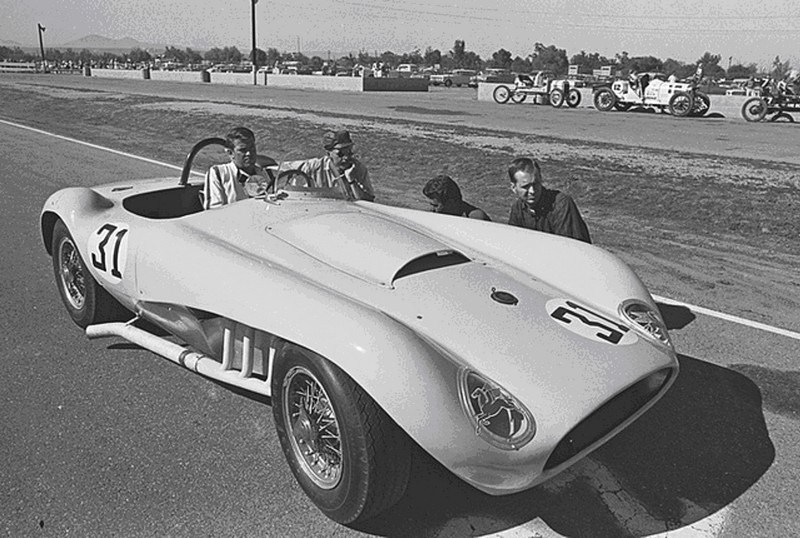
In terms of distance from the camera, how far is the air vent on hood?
3625 mm

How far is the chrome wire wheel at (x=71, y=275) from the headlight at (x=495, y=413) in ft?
10.8

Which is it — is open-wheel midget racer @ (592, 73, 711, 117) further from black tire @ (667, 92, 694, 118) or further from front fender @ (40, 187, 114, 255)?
A: front fender @ (40, 187, 114, 255)

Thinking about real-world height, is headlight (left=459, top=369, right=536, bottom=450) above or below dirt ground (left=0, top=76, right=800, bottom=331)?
above

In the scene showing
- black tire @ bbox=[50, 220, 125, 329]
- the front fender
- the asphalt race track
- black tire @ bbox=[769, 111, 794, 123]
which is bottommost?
the asphalt race track

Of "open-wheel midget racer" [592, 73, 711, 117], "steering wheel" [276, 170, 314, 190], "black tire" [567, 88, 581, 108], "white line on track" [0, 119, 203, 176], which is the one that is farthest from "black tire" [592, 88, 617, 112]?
"steering wheel" [276, 170, 314, 190]

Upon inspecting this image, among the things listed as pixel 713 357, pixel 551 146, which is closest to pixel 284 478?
pixel 713 357

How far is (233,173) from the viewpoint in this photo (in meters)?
5.27

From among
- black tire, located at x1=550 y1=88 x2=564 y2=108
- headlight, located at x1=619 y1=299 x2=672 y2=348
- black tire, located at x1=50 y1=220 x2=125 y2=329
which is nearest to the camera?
headlight, located at x1=619 y1=299 x2=672 y2=348

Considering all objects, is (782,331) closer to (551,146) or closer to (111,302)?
(111,302)

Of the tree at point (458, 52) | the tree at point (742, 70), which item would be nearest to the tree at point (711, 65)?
the tree at point (742, 70)

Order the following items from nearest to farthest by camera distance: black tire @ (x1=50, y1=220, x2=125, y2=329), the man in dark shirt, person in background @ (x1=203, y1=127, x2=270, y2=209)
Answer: black tire @ (x1=50, y1=220, x2=125, y2=329), the man in dark shirt, person in background @ (x1=203, y1=127, x2=270, y2=209)

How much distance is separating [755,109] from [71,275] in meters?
24.7

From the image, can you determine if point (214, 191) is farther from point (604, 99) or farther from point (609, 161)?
point (604, 99)

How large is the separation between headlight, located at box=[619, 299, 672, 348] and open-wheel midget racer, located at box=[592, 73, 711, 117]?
23.9 m
